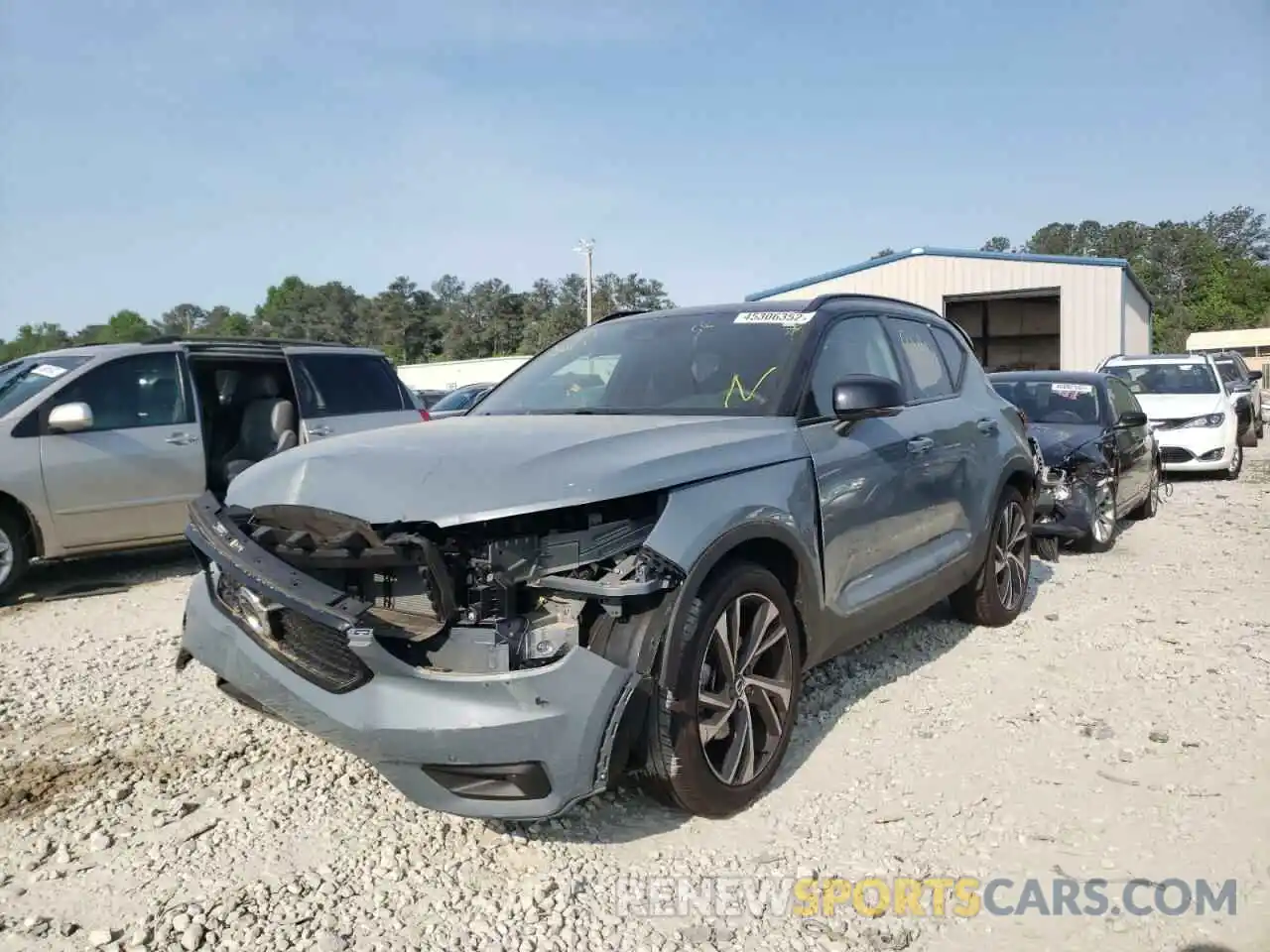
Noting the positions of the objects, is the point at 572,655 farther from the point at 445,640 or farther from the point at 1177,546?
the point at 1177,546

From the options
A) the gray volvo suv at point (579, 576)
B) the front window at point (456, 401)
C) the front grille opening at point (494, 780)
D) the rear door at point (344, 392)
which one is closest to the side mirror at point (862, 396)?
the gray volvo suv at point (579, 576)

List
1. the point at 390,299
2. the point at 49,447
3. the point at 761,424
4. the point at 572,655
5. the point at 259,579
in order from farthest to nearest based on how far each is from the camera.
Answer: the point at 390,299 → the point at 49,447 → the point at 761,424 → the point at 259,579 → the point at 572,655

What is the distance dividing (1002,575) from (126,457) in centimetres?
595

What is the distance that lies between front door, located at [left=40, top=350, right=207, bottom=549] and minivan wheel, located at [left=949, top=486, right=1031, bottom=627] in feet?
17.3

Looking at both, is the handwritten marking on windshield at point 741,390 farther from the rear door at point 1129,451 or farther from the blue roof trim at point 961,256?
the blue roof trim at point 961,256

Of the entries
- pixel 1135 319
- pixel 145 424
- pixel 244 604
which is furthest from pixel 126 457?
pixel 1135 319

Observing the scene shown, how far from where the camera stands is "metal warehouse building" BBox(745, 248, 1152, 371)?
923 inches

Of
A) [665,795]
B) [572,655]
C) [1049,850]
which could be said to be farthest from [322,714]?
[1049,850]

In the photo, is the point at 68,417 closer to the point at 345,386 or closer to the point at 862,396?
the point at 345,386

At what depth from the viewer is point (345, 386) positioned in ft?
26.7

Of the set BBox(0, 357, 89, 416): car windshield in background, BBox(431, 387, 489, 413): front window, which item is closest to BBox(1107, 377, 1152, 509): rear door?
BBox(0, 357, 89, 416): car windshield in background

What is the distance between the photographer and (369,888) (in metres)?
2.78

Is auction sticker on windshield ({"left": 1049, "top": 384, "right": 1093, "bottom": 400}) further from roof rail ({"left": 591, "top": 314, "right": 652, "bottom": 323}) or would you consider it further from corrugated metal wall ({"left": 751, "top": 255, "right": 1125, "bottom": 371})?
corrugated metal wall ({"left": 751, "top": 255, "right": 1125, "bottom": 371})

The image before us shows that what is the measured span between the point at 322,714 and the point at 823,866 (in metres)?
1.60
